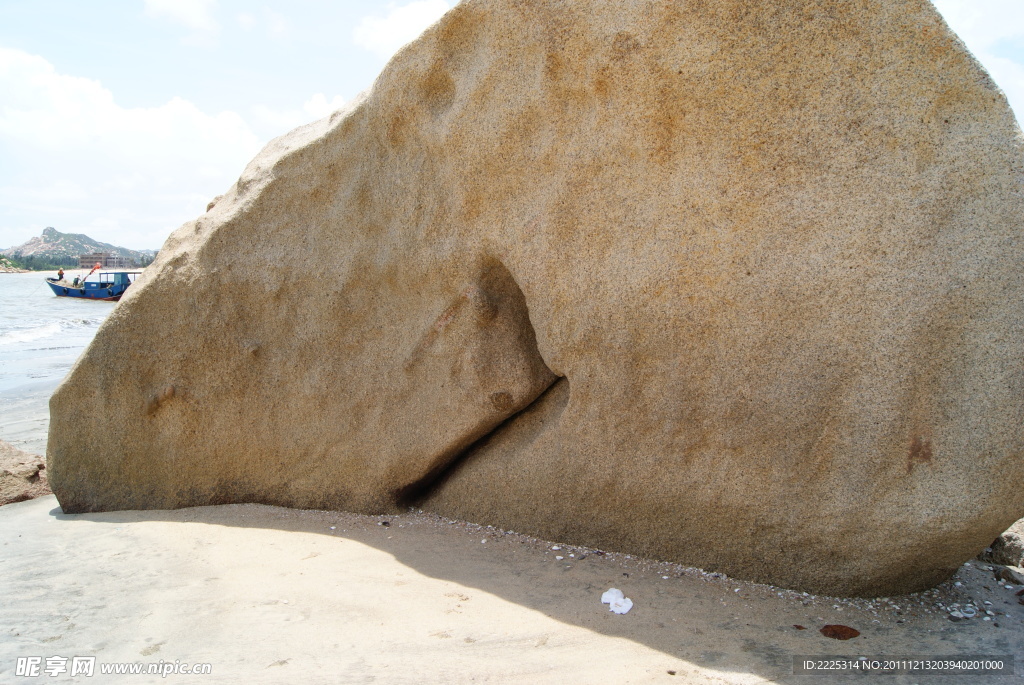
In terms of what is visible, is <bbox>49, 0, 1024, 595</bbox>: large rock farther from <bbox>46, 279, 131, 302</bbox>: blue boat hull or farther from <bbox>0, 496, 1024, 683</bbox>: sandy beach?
<bbox>46, 279, 131, 302</bbox>: blue boat hull

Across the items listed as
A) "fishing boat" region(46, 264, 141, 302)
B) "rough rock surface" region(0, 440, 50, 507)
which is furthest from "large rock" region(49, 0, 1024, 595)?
"fishing boat" region(46, 264, 141, 302)

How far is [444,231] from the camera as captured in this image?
344 cm

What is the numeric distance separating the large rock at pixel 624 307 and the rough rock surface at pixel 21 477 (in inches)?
22.0

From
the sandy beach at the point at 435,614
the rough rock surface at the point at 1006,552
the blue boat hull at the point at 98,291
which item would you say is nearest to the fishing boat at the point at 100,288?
the blue boat hull at the point at 98,291

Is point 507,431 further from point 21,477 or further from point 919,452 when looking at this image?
point 21,477

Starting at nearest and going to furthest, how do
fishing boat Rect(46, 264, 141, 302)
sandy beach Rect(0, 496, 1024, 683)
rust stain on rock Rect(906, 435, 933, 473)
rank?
1. sandy beach Rect(0, 496, 1024, 683)
2. rust stain on rock Rect(906, 435, 933, 473)
3. fishing boat Rect(46, 264, 141, 302)

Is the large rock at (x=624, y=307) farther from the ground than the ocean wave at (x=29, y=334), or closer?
farther from the ground

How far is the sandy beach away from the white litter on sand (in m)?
0.03

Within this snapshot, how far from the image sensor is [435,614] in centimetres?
250

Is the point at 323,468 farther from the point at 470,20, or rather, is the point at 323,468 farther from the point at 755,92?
the point at 755,92

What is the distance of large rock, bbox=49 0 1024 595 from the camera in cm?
236

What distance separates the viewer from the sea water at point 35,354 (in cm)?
709

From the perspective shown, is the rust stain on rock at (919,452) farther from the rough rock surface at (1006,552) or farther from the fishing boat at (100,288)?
the fishing boat at (100,288)

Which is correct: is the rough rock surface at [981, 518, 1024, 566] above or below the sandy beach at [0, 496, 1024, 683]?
above
